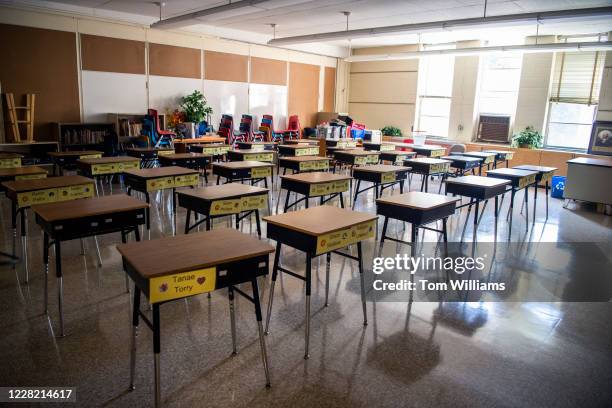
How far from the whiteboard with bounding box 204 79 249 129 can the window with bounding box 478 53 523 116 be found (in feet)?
20.5

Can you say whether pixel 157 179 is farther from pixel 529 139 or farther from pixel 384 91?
pixel 384 91

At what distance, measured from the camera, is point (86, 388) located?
2305 millimetres

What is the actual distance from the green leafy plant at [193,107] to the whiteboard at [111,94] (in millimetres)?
883

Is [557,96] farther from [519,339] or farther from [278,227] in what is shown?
[278,227]

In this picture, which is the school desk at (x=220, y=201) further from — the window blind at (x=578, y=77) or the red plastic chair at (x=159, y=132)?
the window blind at (x=578, y=77)

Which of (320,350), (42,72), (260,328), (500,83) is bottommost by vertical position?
(320,350)

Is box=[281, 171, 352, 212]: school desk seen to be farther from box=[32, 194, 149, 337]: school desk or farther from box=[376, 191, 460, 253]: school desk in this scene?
box=[32, 194, 149, 337]: school desk

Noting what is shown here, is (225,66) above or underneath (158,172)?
above

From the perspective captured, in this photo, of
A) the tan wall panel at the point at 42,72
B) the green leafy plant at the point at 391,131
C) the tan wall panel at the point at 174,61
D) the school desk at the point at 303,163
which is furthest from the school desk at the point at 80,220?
the green leafy plant at the point at 391,131

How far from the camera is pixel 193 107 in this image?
980cm

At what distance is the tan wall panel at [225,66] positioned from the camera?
1027 centimetres

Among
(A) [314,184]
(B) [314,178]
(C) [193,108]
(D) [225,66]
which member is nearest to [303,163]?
(B) [314,178]

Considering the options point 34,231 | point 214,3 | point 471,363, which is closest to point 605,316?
point 471,363

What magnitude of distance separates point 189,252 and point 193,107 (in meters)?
8.25
